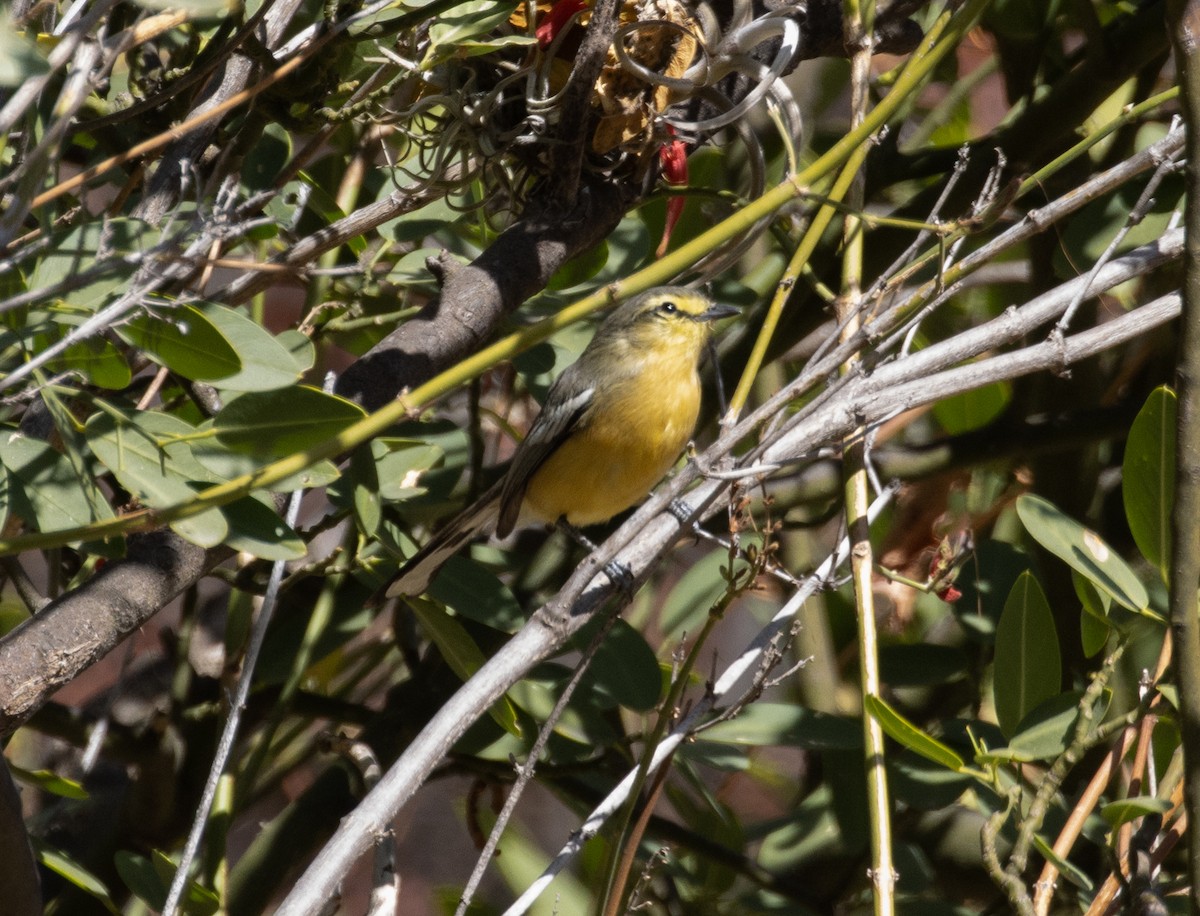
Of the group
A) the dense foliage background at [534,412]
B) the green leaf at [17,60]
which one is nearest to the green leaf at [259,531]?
the dense foliage background at [534,412]

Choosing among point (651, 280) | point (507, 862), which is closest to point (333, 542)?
point (507, 862)

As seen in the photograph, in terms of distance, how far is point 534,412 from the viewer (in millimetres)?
3605

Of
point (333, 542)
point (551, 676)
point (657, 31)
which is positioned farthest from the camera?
point (333, 542)

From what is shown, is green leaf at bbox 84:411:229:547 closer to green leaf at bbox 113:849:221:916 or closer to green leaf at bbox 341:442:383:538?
green leaf at bbox 341:442:383:538

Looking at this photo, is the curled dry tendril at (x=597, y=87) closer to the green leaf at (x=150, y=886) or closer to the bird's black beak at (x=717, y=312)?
the bird's black beak at (x=717, y=312)

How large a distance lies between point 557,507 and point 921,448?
905 millimetres

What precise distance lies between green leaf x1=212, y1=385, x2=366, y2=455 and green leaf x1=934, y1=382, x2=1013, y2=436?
188cm

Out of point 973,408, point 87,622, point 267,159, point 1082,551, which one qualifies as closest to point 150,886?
point 87,622

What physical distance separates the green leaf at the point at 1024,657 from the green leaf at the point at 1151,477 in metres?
0.20

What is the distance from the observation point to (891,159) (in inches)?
118

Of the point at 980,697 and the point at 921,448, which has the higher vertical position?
the point at 921,448

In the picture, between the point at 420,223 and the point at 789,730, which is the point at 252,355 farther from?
the point at 789,730

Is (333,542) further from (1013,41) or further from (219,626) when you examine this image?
(1013,41)

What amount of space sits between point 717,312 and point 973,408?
655mm
